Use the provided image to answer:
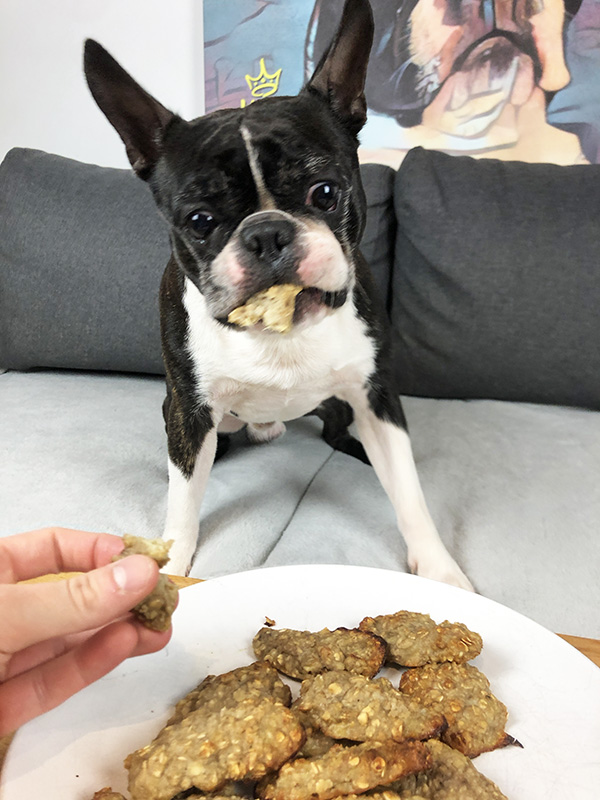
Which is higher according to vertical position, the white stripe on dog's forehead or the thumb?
the white stripe on dog's forehead

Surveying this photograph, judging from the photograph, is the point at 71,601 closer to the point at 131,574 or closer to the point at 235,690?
→ the point at 131,574

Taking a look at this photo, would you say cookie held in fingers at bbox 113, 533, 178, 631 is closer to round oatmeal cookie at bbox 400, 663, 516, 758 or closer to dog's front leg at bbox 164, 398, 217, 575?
round oatmeal cookie at bbox 400, 663, 516, 758

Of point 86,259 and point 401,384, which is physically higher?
point 86,259

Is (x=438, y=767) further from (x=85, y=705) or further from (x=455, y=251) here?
(x=455, y=251)

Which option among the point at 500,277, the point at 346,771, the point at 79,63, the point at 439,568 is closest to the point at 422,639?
the point at 346,771

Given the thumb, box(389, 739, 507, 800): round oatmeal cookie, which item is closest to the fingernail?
the thumb

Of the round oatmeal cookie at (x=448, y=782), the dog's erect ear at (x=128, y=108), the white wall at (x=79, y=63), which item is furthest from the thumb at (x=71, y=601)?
the white wall at (x=79, y=63)

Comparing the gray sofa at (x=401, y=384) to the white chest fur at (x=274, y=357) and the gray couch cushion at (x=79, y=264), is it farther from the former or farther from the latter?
the white chest fur at (x=274, y=357)
